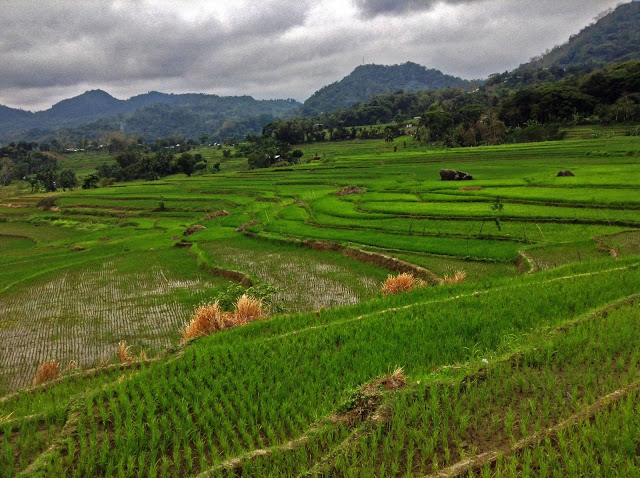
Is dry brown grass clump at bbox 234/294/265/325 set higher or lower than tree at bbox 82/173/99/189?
lower

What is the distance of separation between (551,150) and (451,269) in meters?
31.6

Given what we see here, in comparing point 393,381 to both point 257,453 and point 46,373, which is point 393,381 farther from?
point 46,373

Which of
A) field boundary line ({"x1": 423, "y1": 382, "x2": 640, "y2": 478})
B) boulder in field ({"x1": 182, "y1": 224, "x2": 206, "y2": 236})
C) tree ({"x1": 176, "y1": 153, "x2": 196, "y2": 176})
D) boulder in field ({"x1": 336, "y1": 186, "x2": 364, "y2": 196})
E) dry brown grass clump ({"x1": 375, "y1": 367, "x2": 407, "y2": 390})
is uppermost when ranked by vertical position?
tree ({"x1": 176, "y1": 153, "x2": 196, "y2": 176})

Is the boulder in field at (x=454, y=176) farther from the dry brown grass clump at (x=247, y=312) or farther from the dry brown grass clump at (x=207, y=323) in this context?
the dry brown grass clump at (x=207, y=323)

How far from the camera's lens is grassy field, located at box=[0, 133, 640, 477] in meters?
3.81

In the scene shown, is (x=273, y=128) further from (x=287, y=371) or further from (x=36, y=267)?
(x=287, y=371)

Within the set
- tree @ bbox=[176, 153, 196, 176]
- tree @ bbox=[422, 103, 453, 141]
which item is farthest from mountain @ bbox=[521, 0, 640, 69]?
tree @ bbox=[176, 153, 196, 176]

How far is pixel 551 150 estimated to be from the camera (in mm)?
36938

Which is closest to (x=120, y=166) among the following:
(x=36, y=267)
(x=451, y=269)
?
(x=36, y=267)

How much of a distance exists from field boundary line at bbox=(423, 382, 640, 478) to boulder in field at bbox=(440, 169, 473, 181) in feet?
91.8

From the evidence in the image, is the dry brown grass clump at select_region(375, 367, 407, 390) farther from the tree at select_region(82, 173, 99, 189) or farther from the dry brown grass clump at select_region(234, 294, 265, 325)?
the tree at select_region(82, 173, 99, 189)

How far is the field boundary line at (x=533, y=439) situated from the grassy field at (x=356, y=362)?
0.03m

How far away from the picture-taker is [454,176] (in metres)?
30.8

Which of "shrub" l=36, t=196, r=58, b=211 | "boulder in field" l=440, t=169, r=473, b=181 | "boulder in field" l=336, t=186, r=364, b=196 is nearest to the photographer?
"boulder in field" l=440, t=169, r=473, b=181
